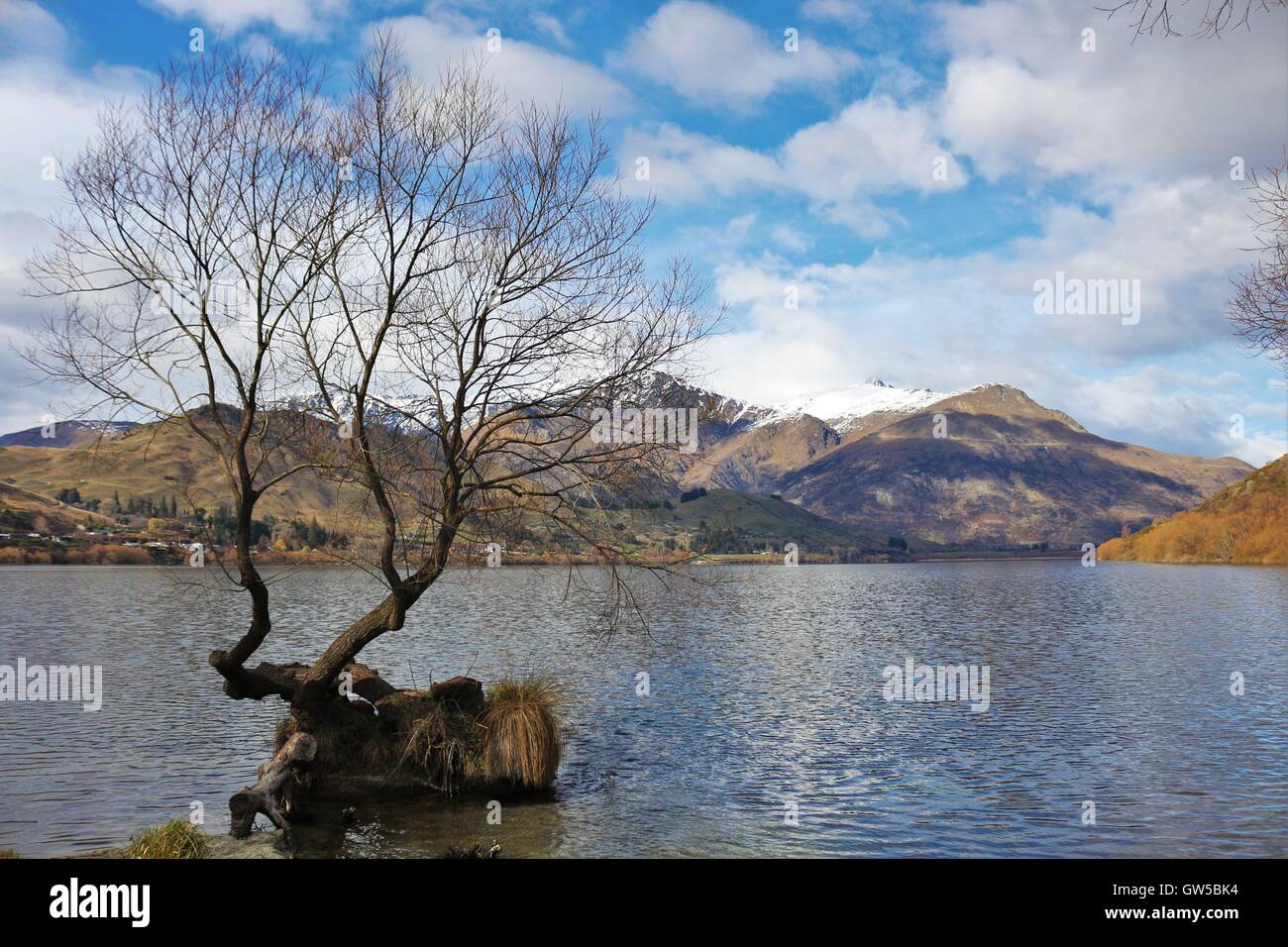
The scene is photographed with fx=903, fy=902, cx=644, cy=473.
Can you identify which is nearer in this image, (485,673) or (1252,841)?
(1252,841)

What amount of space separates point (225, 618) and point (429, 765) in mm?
58461

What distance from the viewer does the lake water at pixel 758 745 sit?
1930 cm

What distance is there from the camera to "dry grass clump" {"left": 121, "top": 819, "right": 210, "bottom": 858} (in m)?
15.5

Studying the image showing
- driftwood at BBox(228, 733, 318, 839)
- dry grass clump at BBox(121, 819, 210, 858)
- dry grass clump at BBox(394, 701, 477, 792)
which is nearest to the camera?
dry grass clump at BBox(121, 819, 210, 858)

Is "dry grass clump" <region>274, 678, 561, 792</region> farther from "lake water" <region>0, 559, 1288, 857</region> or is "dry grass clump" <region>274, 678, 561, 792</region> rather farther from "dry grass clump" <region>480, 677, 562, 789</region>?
"lake water" <region>0, 559, 1288, 857</region>

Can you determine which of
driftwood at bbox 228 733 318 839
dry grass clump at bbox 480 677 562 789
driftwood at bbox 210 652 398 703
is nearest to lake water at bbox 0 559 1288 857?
dry grass clump at bbox 480 677 562 789

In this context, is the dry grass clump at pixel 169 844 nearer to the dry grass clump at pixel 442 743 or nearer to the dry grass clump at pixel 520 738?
the dry grass clump at pixel 442 743

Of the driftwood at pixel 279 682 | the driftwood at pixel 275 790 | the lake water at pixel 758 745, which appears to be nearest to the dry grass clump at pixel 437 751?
the lake water at pixel 758 745

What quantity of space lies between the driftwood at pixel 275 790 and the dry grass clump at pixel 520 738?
13.4 feet

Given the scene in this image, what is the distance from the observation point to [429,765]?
21.9m

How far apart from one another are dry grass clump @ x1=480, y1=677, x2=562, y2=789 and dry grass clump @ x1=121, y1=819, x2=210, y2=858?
23.0 feet
